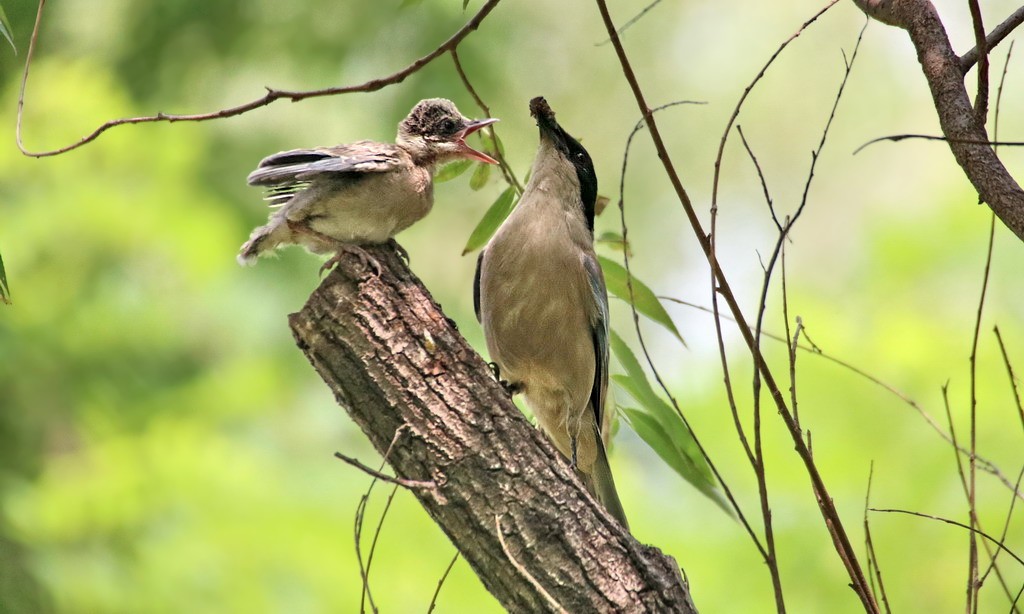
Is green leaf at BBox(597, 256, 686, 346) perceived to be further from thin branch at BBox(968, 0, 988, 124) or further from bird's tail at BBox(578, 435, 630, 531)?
thin branch at BBox(968, 0, 988, 124)

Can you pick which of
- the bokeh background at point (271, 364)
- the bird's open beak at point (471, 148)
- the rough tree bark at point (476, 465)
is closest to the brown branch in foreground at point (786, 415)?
the rough tree bark at point (476, 465)

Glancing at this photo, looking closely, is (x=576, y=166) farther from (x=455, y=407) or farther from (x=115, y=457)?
(x=115, y=457)

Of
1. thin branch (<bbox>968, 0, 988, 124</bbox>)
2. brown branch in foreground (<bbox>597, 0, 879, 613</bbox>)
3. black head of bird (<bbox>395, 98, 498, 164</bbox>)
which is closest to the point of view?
thin branch (<bbox>968, 0, 988, 124</bbox>)

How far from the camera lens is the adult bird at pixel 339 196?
302 cm

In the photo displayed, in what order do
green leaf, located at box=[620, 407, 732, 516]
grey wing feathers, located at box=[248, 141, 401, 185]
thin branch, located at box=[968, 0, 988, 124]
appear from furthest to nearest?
1. green leaf, located at box=[620, 407, 732, 516]
2. grey wing feathers, located at box=[248, 141, 401, 185]
3. thin branch, located at box=[968, 0, 988, 124]

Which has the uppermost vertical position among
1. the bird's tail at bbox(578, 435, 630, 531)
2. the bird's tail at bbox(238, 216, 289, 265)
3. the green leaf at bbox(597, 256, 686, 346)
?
the bird's tail at bbox(238, 216, 289, 265)

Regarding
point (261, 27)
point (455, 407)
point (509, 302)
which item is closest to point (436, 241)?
point (261, 27)

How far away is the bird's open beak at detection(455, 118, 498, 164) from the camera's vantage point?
347 cm

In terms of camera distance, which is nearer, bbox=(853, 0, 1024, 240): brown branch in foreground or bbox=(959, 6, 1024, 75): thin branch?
bbox=(853, 0, 1024, 240): brown branch in foreground

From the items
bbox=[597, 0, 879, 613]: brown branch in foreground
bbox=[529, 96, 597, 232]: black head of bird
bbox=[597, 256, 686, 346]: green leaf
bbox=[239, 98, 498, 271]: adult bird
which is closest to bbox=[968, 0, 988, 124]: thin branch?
bbox=[597, 0, 879, 613]: brown branch in foreground

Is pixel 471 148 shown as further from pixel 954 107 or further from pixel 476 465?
pixel 954 107

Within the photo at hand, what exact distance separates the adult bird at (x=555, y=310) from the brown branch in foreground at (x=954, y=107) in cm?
139

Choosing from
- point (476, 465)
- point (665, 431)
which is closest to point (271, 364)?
point (665, 431)

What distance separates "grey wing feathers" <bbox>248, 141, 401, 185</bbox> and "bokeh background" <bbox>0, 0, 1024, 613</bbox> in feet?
2.72
